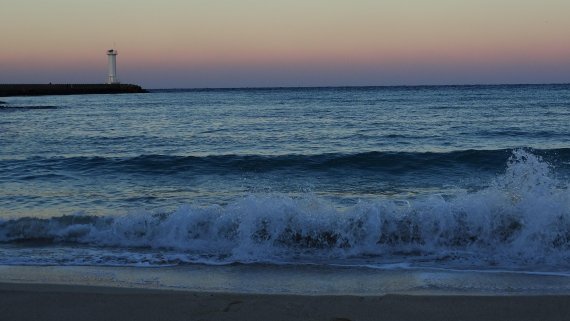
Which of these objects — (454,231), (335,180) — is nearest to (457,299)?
(454,231)

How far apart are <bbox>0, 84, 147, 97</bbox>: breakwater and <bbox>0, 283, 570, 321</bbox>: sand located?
Answer: 8512 cm

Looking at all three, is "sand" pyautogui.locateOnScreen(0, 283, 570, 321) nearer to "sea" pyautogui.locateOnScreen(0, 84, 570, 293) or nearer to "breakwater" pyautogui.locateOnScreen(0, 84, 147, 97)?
"sea" pyautogui.locateOnScreen(0, 84, 570, 293)

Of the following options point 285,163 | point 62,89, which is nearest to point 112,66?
point 62,89

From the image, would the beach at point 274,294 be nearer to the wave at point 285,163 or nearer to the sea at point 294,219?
the sea at point 294,219

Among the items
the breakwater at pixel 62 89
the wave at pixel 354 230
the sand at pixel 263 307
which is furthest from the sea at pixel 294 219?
the breakwater at pixel 62 89

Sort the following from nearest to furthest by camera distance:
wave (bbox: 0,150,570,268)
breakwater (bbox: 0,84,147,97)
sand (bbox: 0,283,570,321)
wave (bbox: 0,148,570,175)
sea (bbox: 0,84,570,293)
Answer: sand (bbox: 0,283,570,321)
sea (bbox: 0,84,570,293)
wave (bbox: 0,150,570,268)
wave (bbox: 0,148,570,175)
breakwater (bbox: 0,84,147,97)

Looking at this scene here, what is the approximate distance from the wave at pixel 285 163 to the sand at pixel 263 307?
872 centimetres

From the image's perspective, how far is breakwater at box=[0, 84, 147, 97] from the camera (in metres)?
83.2

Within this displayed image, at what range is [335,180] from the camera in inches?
484

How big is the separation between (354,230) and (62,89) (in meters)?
96.3

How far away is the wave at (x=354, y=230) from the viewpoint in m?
6.30

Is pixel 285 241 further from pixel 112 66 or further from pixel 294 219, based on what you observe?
pixel 112 66

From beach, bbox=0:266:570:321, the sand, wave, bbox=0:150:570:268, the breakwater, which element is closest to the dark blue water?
wave, bbox=0:150:570:268

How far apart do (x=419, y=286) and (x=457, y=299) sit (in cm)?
50
